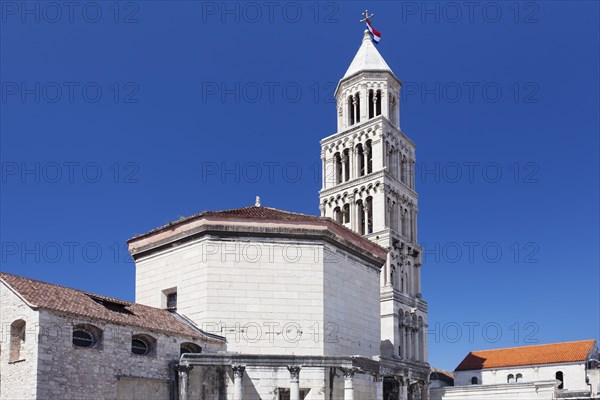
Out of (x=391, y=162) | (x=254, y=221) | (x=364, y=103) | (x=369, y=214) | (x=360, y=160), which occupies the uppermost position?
(x=364, y=103)

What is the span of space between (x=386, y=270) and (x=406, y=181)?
11.8 metres

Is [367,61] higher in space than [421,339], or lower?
higher

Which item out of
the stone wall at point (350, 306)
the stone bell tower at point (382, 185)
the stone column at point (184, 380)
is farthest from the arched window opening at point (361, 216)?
the stone column at point (184, 380)

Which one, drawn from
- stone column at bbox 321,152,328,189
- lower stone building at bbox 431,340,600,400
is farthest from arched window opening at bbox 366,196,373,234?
lower stone building at bbox 431,340,600,400

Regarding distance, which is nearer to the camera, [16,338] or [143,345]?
[16,338]

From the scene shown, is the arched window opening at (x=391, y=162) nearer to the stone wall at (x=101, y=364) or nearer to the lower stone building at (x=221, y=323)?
the lower stone building at (x=221, y=323)

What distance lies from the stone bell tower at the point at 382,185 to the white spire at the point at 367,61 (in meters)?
0.10

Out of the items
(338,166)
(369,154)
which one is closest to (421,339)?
(369,154)

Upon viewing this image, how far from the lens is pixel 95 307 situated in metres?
27.2

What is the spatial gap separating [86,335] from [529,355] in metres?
60.5

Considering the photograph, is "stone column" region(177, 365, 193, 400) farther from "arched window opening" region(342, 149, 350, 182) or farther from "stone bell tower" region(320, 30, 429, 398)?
"arched window opening" region(342, 149, 350, 182)

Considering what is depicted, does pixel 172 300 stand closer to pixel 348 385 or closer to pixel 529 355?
A: pixel 348 385

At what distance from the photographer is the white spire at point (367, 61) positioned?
70.1 metres

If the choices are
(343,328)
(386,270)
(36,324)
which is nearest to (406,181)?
(386,270)
